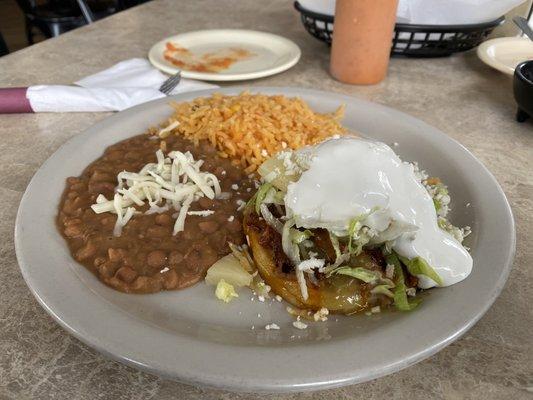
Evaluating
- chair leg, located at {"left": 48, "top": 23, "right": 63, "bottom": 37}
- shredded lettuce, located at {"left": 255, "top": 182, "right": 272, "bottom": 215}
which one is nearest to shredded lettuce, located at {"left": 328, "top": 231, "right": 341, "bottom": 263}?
shredded lettuce, located at {"left": 255, "top": 182, "right": 272, "bottom": 215}

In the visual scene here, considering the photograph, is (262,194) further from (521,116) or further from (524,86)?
(521,116)

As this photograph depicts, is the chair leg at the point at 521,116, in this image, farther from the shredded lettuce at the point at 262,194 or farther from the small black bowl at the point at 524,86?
the shredded lettuce at the point at 262,194

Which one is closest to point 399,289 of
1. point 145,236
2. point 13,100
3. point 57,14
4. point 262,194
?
point 262,194

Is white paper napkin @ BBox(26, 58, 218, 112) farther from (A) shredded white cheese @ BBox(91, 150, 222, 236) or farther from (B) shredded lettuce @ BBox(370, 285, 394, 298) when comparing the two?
(B) shredded lettuce @ BBox(370, 285, 394, 298)

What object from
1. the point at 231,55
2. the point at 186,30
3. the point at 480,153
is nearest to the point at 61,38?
the point at 186,30

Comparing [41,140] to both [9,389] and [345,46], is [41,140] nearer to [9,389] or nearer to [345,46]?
[9,389]
